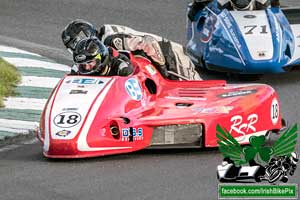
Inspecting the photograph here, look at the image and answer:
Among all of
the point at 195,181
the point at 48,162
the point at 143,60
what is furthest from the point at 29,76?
the point at 195,181

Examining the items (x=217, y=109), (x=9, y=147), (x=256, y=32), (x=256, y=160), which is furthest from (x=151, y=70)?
(x=256, y=32)

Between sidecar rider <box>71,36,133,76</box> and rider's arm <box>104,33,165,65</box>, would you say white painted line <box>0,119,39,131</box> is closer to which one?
sidecar rider <box>71,36,133,76</box>

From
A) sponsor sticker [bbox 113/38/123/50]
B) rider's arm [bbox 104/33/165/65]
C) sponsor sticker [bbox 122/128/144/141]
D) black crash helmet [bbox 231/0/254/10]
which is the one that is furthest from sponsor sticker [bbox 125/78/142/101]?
black crash helmet [bbox 231/0/254/10]

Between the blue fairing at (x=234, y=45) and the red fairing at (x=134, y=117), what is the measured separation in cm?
278

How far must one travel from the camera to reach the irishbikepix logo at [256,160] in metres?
10.5

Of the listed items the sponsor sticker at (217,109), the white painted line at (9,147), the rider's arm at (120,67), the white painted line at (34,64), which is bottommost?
the white painted line at (34,64)

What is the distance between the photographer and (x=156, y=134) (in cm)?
1164

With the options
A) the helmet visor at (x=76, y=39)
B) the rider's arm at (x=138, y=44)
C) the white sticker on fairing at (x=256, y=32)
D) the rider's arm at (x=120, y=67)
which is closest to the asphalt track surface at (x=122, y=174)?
the white sticker on fairing at (x=256, y=32)

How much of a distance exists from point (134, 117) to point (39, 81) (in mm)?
3582

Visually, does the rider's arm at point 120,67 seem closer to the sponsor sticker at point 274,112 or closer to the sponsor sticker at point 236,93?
the sponsor sticker at point 236,93

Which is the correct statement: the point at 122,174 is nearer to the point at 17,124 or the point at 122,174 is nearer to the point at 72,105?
the point at 72,105

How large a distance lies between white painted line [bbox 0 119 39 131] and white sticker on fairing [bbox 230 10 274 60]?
3223 millimetres

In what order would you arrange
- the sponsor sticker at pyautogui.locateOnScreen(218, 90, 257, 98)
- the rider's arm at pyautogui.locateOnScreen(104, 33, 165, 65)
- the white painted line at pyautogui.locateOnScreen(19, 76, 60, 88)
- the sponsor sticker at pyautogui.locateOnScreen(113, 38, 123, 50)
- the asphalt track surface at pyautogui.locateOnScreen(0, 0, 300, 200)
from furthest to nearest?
the white painted line at pyautogui.locateOnScreen(19, 76, 60, 88), the sponsor sticker at pyautogui.locateOnScreen(113, 38, 123, 50), the rider's arm at pyautogui.locateOnScreen(104, 33, 165, 65), the sponsor sticker at pyautogui.locateOnScreen(218, 90, 257, 98), the asphalt track surface at pyautogui.locateOnScreen(0, 0, 300, 200)

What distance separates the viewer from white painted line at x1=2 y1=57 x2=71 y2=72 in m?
15.9
